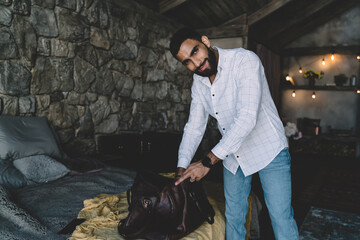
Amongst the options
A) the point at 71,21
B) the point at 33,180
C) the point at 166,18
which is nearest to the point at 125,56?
the point at 71,21

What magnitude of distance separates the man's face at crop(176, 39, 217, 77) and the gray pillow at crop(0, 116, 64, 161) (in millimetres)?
1473

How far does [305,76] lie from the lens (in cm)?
679

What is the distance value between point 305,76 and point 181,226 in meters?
6.35

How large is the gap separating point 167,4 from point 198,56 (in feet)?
10.1

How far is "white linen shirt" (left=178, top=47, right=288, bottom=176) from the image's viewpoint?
4.71 feet

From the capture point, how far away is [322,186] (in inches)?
166

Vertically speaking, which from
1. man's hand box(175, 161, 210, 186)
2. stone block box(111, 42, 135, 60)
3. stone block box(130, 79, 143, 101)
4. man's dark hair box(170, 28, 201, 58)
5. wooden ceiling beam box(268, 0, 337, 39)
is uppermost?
wooden ceiling beam box(268, 0, 337, 39)

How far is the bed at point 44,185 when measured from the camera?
1352mm

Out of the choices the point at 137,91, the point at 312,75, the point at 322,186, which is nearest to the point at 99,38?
the point at 137,91

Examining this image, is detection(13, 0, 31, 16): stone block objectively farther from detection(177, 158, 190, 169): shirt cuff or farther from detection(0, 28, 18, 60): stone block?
detection(177, 158, 190, 169): shirt cuff

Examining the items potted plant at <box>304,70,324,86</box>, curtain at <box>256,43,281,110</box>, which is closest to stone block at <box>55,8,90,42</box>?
curtain at <box>256,43,281,110</box>

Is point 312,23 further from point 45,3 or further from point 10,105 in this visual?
point 10,105

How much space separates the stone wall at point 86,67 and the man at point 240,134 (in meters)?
1.71

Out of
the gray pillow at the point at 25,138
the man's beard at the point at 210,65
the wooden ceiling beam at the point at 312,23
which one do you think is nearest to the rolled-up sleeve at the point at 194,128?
the man's beard at the point at 210,65
